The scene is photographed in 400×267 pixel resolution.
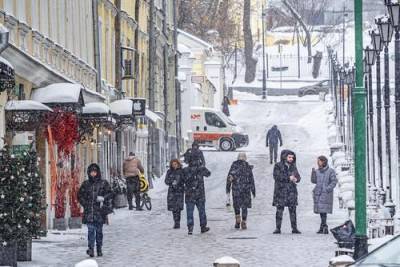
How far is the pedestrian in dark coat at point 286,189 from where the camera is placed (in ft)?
92.6

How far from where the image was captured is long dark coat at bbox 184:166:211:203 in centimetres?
2855

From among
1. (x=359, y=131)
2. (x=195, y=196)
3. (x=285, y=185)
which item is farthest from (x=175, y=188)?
(x=359, y=131)

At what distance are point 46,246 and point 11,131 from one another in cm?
234

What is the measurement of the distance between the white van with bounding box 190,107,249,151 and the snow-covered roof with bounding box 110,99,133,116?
78.5 feet

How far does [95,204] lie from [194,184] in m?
5.48

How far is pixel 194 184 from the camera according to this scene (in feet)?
94.3

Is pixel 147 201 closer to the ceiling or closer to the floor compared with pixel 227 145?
closer to the floor

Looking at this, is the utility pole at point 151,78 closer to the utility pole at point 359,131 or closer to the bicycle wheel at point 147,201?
the bicycle wheel at point 147,201

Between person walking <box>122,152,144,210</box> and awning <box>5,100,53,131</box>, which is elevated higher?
awning <box>5,100,53,131</box>

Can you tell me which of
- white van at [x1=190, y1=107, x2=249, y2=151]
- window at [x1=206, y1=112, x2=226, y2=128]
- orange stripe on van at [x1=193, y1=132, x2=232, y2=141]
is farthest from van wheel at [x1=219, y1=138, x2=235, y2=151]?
window at [x1=206, y1=112, x2=226, y2=128]

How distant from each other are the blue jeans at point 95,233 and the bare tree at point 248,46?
75402 mm

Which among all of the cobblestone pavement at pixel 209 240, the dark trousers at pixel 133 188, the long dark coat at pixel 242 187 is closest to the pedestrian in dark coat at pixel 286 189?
the cobblestone pavement at pixel 209 240

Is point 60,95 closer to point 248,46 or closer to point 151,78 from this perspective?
point 151,78

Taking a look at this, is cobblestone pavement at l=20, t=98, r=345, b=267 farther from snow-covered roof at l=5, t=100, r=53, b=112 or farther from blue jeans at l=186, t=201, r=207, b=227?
snow-covered roof at l=5, t=100, r=53, b=112
